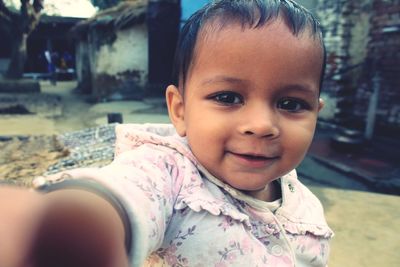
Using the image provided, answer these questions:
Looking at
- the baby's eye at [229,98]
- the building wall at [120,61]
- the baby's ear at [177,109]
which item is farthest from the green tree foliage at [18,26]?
the baby's eye at [229,98]

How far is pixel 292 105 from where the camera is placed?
3.21 feet

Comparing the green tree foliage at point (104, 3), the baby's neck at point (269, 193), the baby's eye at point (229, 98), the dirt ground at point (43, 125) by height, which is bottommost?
the dirt ground at point (43, 125)

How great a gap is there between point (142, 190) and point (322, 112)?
702 cm

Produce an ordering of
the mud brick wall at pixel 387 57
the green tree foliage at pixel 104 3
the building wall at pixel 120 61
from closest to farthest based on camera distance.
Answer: the mud brick wall at pixel 387 57 < the building wall at pixel 120 61 < the green tree foliage at pixel 104 3

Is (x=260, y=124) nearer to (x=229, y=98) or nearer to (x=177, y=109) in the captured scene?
(x=229, y=98)

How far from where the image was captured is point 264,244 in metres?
0.98

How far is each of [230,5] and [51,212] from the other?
69 centimetres

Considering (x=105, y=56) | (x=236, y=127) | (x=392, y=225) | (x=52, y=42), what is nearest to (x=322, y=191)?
(x=392, y=225)

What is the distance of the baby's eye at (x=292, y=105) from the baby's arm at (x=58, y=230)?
1.83ft

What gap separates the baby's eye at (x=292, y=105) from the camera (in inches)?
37.6

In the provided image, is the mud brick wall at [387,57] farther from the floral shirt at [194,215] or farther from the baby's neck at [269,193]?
the floral shirt at [194,215]

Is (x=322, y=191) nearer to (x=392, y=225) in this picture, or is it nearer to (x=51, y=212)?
(x=392, y=225)

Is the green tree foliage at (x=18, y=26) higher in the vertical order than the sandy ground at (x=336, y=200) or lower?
higher

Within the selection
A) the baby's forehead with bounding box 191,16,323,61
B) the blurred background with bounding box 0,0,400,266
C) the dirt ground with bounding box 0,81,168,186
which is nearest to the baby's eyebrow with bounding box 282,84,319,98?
the baby's forehead with bounding box 191,16,323,61
